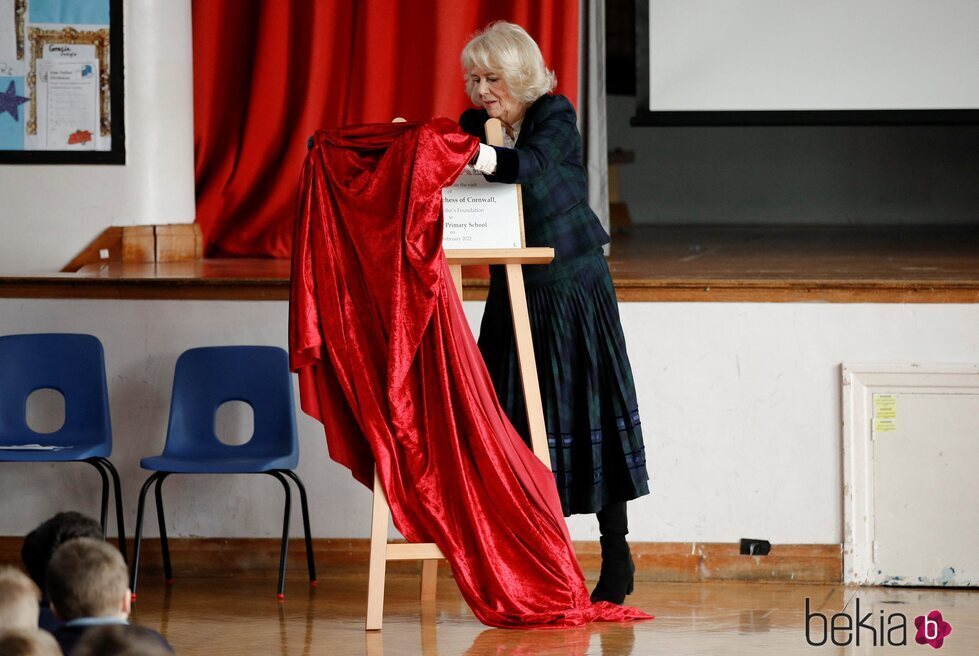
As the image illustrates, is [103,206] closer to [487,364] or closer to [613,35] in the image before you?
[487,364]

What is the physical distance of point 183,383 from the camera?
3762 mm

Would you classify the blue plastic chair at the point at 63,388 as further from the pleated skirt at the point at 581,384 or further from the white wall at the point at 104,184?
the pleated skirt at the point at 581,384

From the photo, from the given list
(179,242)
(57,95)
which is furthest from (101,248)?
(57,95)

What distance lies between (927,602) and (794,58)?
2.52 m

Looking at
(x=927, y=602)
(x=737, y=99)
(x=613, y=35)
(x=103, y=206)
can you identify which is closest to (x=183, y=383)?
(x=103, y=206)

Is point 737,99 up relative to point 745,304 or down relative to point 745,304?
up

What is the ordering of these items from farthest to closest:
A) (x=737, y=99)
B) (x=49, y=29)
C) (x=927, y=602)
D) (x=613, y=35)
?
1. (x=613, y=35)
2. (x=737, y=99)
3. (x=49, y=29)
4. (x=927, y=602)

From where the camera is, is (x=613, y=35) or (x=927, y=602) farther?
(x=613, y=35)

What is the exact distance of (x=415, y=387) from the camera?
309 centimetres

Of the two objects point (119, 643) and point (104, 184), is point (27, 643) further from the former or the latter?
point (104, 184)

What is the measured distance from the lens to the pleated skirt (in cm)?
319

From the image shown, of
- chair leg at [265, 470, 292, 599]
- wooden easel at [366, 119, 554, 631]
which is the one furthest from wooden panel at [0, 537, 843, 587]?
wooden easel at [366, 119, 554, 631]

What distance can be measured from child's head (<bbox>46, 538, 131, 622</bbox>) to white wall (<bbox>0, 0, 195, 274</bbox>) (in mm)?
2844

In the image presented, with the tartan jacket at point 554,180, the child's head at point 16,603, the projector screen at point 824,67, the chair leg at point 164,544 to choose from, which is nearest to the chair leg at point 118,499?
the chair leg at point 164,544
